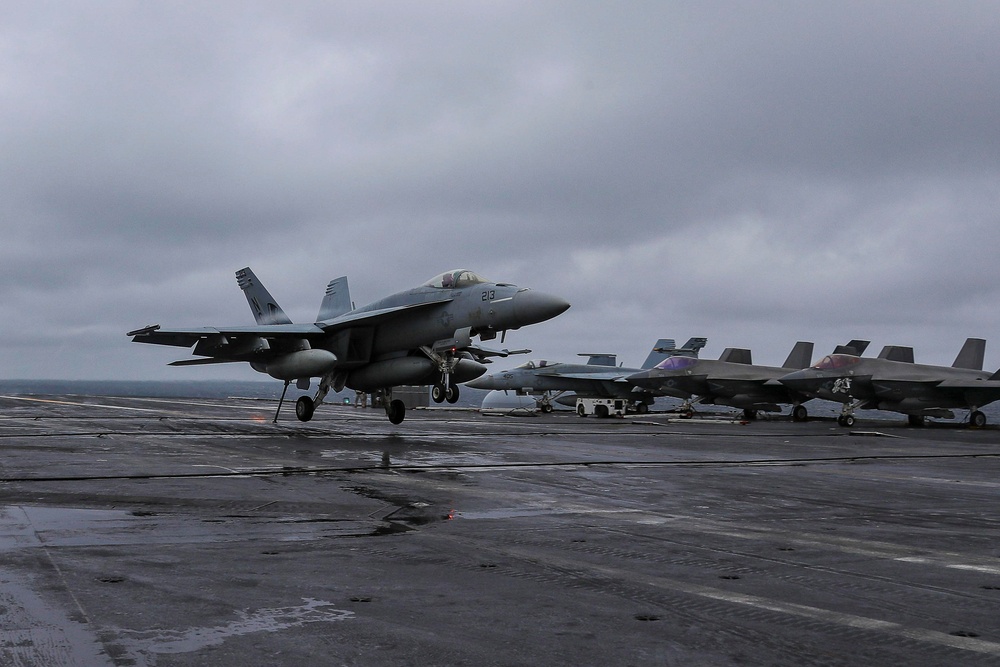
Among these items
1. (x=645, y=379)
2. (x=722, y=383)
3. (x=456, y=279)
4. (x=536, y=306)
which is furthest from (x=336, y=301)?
(x=722, y=383)

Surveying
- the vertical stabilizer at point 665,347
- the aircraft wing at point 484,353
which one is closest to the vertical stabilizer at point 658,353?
the vertical stabilizer at point 665,347

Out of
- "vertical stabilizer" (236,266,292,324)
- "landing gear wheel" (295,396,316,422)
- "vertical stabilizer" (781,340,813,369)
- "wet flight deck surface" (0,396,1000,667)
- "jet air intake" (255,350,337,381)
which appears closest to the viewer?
"wet flight deck surface" (0,396,1000,667)

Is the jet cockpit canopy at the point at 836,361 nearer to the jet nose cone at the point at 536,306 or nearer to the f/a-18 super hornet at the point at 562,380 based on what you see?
the f/a-18 super hornet at the point at 562,380

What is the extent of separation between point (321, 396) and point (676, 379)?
23633 mm

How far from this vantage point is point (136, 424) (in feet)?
80.1

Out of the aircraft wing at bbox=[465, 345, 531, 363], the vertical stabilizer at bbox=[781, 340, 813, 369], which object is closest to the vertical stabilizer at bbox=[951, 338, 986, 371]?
the vertical stabilizer at bbox=[781, 340, 813, 369]

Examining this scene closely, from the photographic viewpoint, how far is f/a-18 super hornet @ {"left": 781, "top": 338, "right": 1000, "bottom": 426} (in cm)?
3784

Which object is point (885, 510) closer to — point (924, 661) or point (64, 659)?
point (924, 661)

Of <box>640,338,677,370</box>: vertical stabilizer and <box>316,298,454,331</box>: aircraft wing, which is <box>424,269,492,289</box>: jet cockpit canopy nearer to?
<box>316,298,454,331</box>: aircraft wing

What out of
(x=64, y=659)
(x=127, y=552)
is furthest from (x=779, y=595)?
(x=127, y=552)

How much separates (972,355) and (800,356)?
28.9 ft

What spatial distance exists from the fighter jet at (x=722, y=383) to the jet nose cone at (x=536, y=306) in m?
25.0

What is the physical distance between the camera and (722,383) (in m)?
44.9

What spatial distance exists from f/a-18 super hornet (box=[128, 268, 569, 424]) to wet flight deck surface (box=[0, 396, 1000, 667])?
9.09 m
